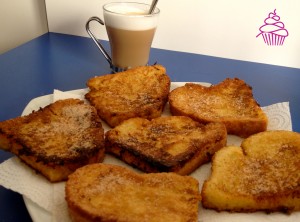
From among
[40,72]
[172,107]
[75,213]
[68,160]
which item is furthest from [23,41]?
[75,213]

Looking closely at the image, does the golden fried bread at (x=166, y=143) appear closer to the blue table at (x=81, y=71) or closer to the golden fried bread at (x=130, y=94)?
the golden fried bread at (x=130, y=94)

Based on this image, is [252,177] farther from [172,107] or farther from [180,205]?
[172,107]

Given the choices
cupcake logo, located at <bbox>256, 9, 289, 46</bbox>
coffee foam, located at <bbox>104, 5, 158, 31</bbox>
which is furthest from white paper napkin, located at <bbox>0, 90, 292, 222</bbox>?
cupcake logo, located at <bbox>256, 9, 289, 46</bbox>

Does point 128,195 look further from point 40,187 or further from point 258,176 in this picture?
point 258,176

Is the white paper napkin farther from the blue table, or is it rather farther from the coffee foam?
the coffee foam

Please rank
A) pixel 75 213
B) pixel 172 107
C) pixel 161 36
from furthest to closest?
pixel 161 36
pixel 172 107
pixel 75 213

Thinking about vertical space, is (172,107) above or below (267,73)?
above

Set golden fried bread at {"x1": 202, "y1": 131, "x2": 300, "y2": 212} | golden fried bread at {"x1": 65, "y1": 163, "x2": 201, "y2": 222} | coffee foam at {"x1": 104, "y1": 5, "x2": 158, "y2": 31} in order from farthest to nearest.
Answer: coffee foam at {"x1": 104, "y1": 5, "x2": 158, "y2": 31}
golden fried bread at {"x1": 202, "y1": 131, "x2": 300, "y2": 212}
golden fried bread at {"x1": 65, "y1": 163, "x2": 201, "y2": 222}
